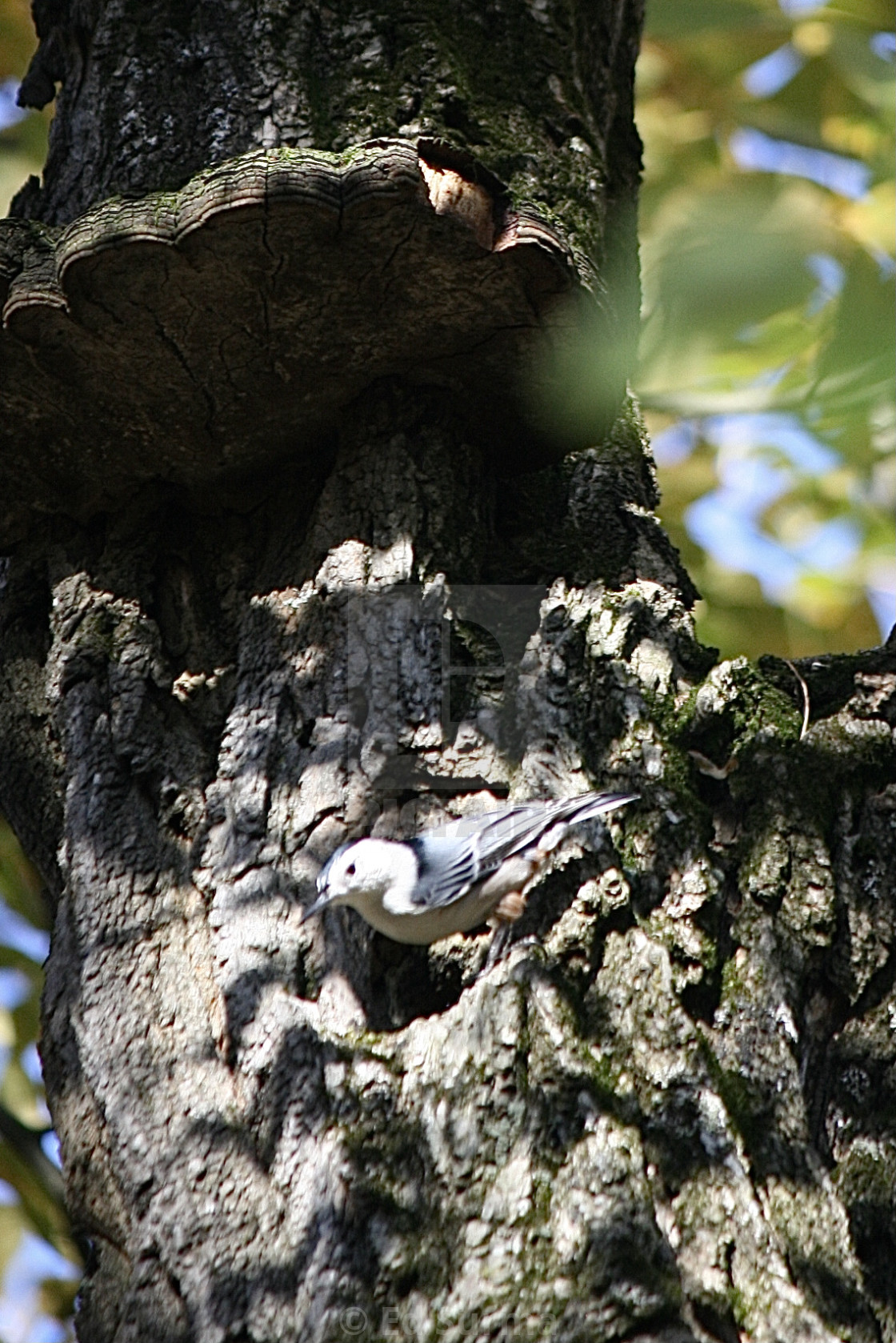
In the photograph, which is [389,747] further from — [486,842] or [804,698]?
[804,698]

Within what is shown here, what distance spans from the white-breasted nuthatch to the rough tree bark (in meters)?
0.05

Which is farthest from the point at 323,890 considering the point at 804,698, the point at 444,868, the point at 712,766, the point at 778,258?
the point at 778,258

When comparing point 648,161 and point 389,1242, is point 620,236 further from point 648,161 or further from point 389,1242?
point 389,1242

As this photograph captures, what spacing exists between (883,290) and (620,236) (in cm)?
225

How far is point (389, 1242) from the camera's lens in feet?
6.37

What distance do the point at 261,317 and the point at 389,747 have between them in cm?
77

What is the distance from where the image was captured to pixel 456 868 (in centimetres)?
227

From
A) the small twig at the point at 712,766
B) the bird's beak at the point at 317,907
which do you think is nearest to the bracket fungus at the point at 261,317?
the small twig at the point at 712,766

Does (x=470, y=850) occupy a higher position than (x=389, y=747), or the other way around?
(x=389, y=747)

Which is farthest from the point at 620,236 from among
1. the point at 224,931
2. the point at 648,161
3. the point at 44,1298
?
the point at 44,1298

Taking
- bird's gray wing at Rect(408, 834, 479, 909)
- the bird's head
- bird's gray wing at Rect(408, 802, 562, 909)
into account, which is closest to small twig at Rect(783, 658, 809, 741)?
bird's gray wing at Rect(408, 802, 562, 909)

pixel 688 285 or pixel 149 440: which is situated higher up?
pixel 149 440

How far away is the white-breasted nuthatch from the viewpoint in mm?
2221

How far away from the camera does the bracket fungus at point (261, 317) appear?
7.86ft
